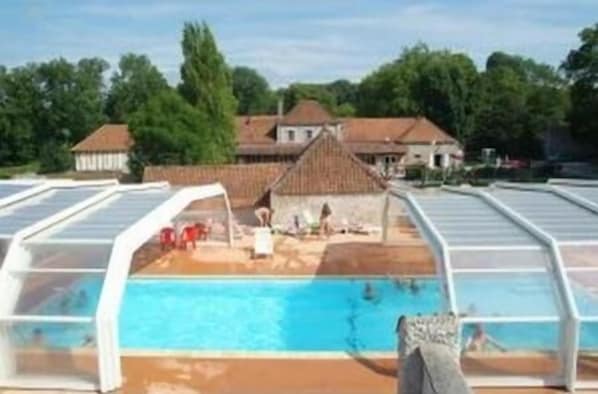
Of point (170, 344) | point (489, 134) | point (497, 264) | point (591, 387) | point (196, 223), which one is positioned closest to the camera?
point (591, 387)

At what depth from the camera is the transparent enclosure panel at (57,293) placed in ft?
32.2

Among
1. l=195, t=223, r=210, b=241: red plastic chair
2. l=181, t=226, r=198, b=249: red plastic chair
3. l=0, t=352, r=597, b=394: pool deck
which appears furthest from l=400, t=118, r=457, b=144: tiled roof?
l=0, t=352, r=597, b=394: pool deck

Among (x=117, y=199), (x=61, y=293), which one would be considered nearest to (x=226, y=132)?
(x=117, y=199)

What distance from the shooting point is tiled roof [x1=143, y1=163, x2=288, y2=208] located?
27672mm

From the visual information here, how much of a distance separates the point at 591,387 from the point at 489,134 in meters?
53.1

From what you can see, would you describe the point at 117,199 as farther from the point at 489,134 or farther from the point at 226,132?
the point at 489,134

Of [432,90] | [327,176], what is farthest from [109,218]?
[432,90]

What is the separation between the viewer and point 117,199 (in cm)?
1387

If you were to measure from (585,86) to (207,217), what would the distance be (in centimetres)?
3602

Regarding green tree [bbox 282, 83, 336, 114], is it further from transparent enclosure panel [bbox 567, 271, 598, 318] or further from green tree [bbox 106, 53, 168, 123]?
transparent enclosure panel [bbox 567, 271, 598, 318]

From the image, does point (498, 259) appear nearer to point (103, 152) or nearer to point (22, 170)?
point (103, 152)

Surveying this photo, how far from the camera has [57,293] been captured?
10.2 m

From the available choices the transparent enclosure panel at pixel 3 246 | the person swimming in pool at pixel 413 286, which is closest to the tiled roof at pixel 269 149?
the person swimming in pool at pixel 413 286

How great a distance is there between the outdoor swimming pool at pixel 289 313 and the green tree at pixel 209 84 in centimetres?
2371
